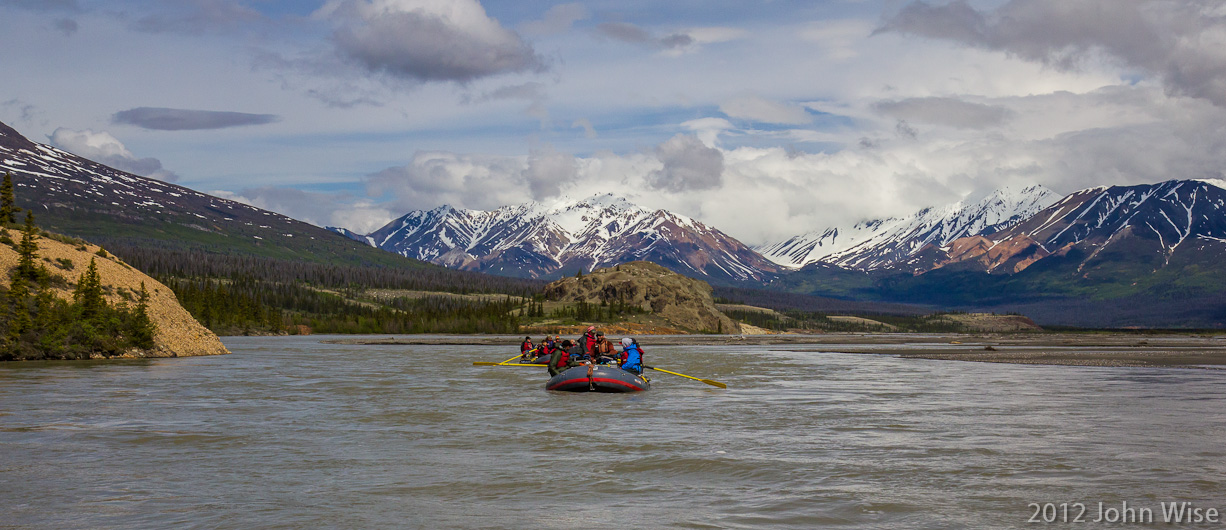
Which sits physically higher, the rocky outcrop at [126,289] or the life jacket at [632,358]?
the rocky outcrop at [126,289]

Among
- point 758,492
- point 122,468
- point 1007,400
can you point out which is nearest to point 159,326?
point 122,468

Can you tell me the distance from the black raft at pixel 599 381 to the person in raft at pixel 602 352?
511 centimetres

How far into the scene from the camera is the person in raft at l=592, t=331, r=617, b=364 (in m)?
58.4

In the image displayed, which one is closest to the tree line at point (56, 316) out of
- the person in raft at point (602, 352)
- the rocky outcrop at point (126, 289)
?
the rocky outcrop at point (126, 289)

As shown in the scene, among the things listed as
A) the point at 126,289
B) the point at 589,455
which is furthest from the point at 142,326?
the point at 589,455

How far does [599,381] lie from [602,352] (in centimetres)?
755

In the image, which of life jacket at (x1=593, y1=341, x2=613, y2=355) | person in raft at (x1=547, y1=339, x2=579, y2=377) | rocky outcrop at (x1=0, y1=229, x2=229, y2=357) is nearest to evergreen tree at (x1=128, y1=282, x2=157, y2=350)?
rocky outcrop at (x1=0, y1=229, x2=229, y2=357)

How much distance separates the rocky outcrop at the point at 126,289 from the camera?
82.9 metres

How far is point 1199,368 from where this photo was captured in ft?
256

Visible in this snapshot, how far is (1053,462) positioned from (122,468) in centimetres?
2667

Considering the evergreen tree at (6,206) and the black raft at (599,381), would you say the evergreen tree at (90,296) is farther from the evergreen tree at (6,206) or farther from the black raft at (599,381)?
the black raft at (599,381)

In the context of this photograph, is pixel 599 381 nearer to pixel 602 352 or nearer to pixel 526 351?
pixel 602 352

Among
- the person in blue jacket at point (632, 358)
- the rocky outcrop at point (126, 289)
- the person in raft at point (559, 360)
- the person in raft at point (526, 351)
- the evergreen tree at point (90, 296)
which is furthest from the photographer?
the person in raft at point (526, 351)

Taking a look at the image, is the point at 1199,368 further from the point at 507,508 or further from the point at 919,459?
the point at 507,508
